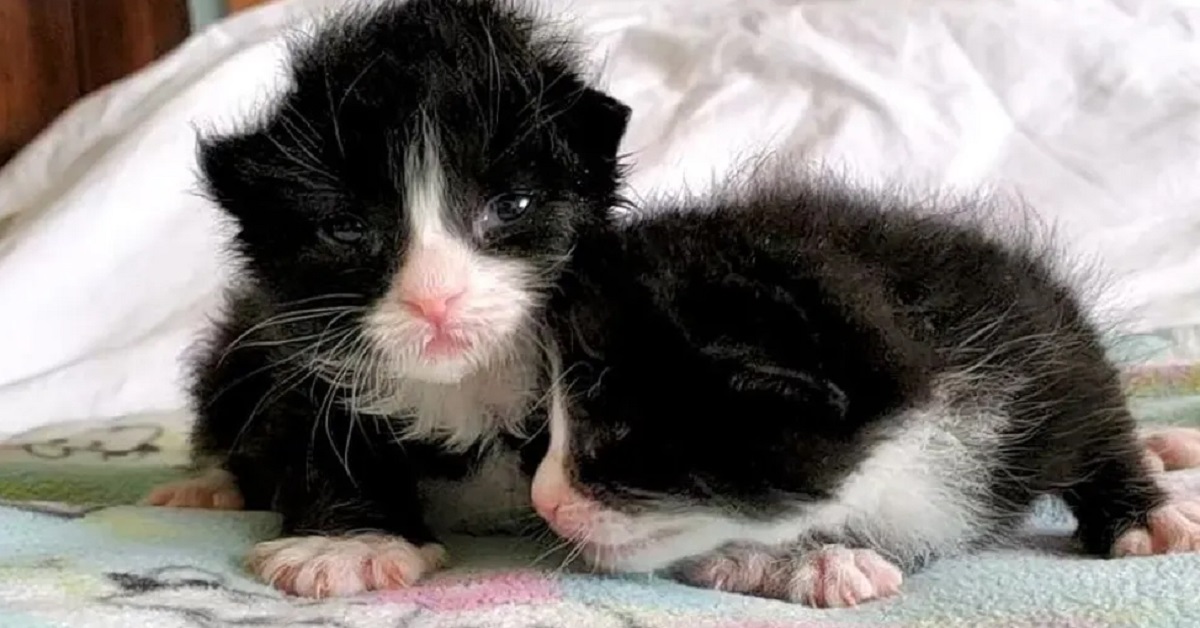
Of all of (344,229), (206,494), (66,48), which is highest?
(66,48)

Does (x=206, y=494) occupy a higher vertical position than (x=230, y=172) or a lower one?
lower

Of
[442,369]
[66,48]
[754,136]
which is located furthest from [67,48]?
[442,369]

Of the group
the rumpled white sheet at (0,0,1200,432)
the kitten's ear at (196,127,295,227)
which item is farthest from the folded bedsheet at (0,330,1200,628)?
the rumpled white sheet at (0,0,1200,432)

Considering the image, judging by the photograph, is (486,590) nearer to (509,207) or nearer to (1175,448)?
(509,207)

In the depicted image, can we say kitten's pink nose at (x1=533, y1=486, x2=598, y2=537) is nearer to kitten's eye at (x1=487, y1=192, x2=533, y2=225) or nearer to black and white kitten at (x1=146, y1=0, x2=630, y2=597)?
black and white kitten at (x1=146, y1=0, x2=630, y2=597)

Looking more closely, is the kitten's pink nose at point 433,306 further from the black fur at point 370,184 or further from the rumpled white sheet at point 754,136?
the rumpled white sheet at point 754,136

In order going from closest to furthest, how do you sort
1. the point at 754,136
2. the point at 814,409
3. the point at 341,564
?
the point at 814,409 < the point at 341,564 < the point at 754,136

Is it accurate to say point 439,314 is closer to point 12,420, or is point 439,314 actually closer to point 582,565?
point 582,565
